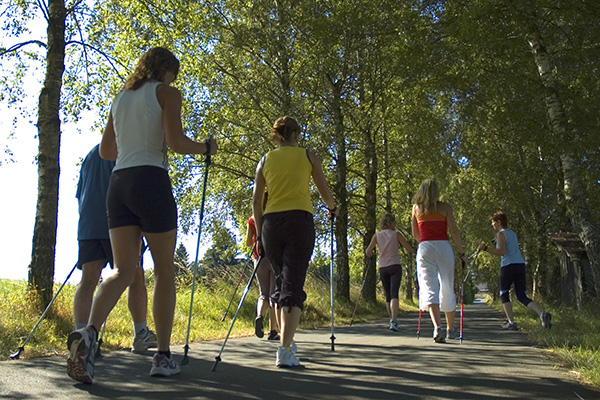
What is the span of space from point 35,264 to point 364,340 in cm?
451

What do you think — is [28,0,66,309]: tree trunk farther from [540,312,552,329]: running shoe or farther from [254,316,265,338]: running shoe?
[540,312,552,329]: running shoe

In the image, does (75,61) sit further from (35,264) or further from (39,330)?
(39,330)

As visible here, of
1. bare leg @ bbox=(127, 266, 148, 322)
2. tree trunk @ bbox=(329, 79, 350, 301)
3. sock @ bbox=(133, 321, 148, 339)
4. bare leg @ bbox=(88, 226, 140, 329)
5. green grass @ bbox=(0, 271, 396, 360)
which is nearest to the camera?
bare leg @ bbox=(88, 226, 140, 329)

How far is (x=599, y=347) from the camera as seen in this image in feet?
21.9

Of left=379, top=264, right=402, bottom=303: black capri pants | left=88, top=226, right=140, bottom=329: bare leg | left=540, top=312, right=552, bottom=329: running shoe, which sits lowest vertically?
left=540, top=312, right=552, bottom=329: running shoe

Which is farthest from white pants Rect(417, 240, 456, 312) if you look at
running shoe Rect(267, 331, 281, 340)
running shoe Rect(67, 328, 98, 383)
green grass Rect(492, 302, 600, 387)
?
running shoe Rect(67, 328, 98, 383)

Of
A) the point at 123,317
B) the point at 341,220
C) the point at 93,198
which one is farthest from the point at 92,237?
the point at 341,220

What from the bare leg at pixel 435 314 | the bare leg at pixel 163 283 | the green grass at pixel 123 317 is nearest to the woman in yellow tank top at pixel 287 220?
the bare leg at pixel 163 283

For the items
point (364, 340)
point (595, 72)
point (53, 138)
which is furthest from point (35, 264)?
point (595, 72)

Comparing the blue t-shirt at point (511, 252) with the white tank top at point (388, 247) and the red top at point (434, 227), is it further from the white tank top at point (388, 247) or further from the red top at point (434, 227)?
the red top at point (434, 227)

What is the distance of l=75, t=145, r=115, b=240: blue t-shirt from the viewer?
18.6 feet

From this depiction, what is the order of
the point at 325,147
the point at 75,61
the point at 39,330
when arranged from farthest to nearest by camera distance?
the point at 325,147
the point at 75,61
the point at 39,330

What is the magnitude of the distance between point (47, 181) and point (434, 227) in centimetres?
527

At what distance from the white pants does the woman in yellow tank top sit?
3.03 metres
